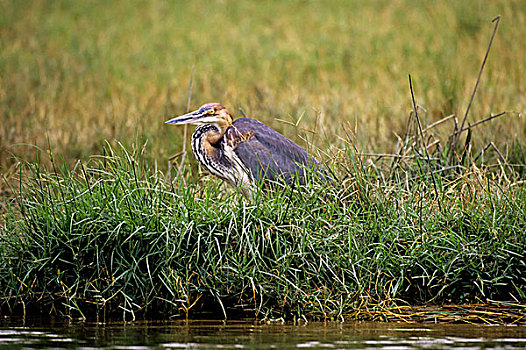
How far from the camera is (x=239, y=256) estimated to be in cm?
497

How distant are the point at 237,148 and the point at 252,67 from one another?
368 inches

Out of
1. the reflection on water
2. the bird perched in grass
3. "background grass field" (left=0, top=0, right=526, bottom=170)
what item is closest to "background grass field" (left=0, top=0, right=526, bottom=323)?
the reflection on water

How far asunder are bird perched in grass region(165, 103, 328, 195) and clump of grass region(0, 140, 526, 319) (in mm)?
1193

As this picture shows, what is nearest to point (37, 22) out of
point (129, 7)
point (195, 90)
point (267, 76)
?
point (129, 7)

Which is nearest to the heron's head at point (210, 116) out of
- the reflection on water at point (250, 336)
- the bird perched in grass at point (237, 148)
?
the bird perched in grass at point (237, 148)

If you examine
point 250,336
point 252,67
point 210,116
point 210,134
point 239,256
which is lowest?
point 250,336

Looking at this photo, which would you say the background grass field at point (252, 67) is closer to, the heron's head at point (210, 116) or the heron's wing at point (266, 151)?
the heron's wing at point (266, 151)

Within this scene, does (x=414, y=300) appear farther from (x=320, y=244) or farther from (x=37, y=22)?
(x=37, y=22)

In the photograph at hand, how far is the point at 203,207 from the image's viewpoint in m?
5.25

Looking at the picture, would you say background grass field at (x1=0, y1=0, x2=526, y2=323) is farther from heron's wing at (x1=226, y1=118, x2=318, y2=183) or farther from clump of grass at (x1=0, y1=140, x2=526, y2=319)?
heron's wing at (x1=226, y1=118, x2=318, y2=183)

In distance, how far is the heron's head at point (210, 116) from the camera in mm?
6712

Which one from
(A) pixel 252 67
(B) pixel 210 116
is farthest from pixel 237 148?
(A) pixel 252 67

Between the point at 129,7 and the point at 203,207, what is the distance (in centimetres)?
1876

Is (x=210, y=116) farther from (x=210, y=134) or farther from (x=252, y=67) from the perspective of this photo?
(x=252, y=67)
